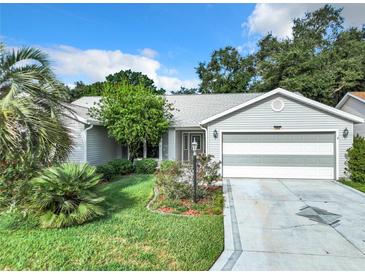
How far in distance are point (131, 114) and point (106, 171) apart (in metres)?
3.24

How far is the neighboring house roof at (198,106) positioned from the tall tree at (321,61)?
6.79 metres

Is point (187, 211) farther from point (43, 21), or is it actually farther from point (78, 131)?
point (43, 21)

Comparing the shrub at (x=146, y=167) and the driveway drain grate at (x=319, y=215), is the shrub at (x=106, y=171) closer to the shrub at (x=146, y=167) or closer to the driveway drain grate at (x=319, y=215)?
the shrub at (x=146, y=167)

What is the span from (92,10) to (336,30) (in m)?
28.5

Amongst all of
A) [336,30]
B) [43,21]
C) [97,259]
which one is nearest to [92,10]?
[43,21]

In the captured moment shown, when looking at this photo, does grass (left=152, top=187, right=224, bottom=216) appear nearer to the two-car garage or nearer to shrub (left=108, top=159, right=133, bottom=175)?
the two-car garage

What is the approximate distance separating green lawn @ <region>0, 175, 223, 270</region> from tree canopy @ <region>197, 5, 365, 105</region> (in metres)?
19.3

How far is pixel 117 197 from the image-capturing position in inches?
344

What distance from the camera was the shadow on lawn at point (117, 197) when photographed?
7.44 metres

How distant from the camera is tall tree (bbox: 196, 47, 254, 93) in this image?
30109 mm

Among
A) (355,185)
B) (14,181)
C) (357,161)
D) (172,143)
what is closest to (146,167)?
(172,143)

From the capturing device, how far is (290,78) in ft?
74.2

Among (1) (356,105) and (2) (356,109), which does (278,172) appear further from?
(1) (356,105)

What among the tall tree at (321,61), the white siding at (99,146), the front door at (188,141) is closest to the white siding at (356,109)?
the tall tree at (321,61)
